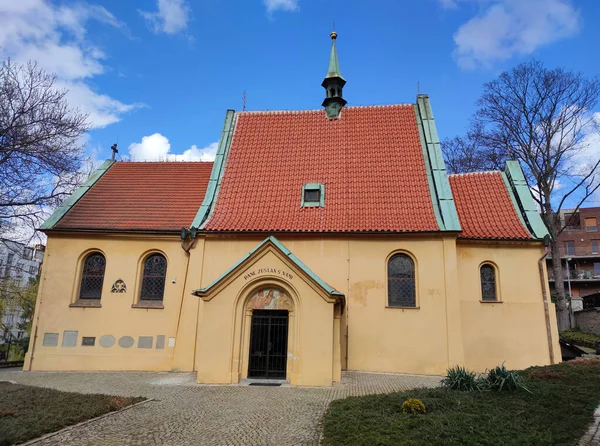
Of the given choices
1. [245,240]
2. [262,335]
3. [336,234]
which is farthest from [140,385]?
[336,234]

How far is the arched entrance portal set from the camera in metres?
12.9

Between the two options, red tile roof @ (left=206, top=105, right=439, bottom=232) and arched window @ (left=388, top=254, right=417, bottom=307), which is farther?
red tile roof @ (left=206, top=105, right=439, bottom=232)

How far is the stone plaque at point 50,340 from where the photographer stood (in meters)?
15.1

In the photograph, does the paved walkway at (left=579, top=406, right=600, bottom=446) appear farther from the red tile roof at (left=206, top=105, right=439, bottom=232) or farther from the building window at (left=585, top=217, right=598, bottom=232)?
the building window at (left=585, top=217, right=598, bottom=232)

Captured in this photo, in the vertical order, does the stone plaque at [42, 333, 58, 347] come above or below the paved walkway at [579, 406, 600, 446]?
above

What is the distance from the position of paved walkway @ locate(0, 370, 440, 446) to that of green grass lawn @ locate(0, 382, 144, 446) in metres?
0.39

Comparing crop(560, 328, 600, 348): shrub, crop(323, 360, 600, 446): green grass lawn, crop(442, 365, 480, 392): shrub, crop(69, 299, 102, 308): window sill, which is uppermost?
crop(69, 299, 102, 308): window sill

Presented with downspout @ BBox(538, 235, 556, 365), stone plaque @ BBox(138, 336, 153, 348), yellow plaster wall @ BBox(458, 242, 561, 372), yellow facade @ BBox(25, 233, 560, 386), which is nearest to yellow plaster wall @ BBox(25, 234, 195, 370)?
yellow facade @ BBox(25, 233, 560, 386)

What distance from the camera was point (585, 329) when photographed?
2573 centimetres

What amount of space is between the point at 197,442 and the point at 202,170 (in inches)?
578

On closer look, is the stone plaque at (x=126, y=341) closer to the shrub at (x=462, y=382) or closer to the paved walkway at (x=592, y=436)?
the shrub at (x=462, y=382)

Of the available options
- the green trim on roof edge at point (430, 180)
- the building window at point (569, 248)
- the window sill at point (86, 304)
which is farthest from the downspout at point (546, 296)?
the building window at point (569, 248)

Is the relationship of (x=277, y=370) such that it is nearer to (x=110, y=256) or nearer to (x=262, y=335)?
(x=262, y=335)

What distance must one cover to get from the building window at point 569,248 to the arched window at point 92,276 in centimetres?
5198
